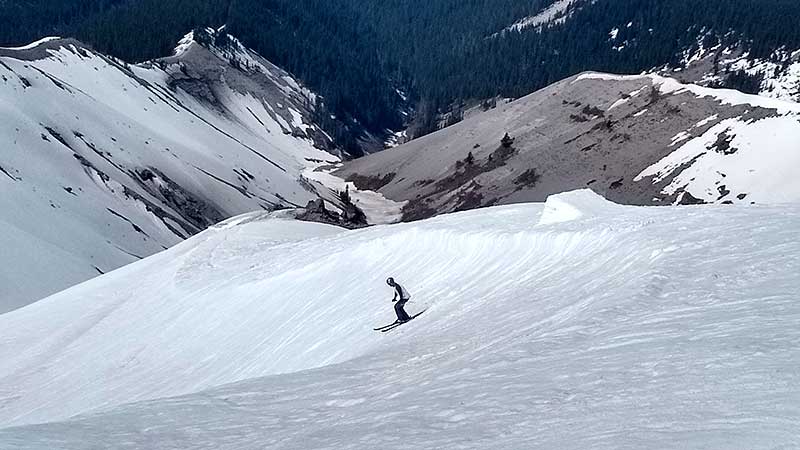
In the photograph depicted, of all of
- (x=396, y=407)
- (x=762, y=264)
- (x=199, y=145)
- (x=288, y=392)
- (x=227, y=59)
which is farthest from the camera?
(x=227, y=59)

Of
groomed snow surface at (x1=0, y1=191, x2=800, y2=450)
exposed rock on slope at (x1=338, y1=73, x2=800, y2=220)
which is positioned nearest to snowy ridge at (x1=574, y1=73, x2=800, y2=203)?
exposed rock on slope at (x1=338, y1=73, x2=800, y2=220)

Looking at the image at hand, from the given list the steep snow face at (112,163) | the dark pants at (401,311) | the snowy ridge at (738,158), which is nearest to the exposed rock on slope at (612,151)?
the snowy ridge at (738,158)

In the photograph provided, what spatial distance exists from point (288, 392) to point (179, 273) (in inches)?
790

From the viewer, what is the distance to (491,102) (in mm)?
182000

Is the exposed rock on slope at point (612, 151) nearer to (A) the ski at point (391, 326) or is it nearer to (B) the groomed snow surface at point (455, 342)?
(B) the groomed snow surface at point (455, 342)

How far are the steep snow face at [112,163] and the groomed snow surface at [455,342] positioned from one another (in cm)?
1677

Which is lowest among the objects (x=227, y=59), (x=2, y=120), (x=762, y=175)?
(x=762, y=175)

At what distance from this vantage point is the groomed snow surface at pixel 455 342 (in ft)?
23.6

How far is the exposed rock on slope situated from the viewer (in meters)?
52.2

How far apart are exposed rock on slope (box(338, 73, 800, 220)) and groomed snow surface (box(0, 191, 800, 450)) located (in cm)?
3073

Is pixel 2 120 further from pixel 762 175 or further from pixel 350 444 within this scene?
pixel 350 444

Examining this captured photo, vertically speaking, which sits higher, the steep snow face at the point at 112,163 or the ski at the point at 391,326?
the steep snow face at the point at 112,163

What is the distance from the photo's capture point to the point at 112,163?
216ft

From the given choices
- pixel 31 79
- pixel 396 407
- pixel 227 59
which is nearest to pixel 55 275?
pixel 31 79
